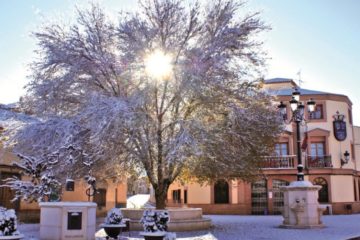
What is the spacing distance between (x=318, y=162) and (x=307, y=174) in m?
1.48

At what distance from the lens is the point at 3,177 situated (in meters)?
25.2

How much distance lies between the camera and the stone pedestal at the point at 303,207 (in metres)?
20.8

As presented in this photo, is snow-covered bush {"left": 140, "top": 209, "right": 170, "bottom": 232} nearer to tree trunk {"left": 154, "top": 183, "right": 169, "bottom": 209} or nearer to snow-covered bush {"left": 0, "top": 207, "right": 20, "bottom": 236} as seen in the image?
snow-covered bush {"left": 0, "top": 207, "right": 20, "bottom": 236}

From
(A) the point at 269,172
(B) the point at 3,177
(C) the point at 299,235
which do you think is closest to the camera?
(C) the point at 299,235

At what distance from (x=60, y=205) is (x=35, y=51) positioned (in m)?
9.85

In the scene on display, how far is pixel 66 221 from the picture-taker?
1393cm

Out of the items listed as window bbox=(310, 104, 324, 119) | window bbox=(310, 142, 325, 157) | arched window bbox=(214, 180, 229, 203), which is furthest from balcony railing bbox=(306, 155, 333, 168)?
arched window bbox=(214, 180, 229, 203)

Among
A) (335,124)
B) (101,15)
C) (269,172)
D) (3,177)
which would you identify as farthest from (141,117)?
(335,124)

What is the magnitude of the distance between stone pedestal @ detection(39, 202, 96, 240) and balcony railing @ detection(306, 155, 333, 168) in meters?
25.6

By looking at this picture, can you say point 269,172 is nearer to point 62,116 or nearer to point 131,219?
point 131,219

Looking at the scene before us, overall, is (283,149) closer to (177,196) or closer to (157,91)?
(177,196)

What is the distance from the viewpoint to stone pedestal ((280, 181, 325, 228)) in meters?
20.8

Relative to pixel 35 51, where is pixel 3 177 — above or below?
below

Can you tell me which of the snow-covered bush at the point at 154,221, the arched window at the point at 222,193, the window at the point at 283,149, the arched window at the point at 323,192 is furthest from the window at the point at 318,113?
the snow-covered bush at the point at 154,221
